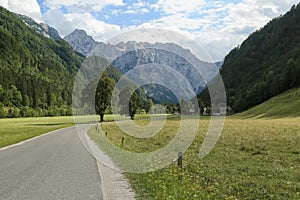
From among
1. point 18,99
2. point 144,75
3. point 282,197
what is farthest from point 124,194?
point 18,99

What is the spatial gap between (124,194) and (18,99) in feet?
589

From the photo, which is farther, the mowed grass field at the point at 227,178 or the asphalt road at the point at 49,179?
the asphalt road at the point at 49,179

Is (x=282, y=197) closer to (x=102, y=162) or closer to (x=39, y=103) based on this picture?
(x=102, y=162)

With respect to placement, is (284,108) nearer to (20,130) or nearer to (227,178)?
(20,130)

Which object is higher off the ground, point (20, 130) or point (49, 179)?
point (20, 130)

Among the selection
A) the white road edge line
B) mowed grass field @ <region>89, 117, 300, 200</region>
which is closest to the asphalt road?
the white road edge line

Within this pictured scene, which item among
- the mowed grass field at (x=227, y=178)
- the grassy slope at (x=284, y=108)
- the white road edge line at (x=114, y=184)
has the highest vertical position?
the grassy slope at (x=284, y=108)

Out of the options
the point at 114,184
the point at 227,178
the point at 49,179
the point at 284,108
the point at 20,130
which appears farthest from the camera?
the point at 284,108

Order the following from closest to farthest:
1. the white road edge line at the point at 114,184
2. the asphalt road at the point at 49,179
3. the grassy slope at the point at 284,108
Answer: the white road edge line at the point at 114,184, the asphalt road at the point at 49,179, the grassy slope at the point at 284,108

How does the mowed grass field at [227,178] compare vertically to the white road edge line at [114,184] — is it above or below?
above

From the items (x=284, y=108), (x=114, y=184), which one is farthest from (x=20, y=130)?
(x=284, y=108)

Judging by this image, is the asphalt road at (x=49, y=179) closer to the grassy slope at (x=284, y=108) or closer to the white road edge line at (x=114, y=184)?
the white road edge line at (x=114, y=184)

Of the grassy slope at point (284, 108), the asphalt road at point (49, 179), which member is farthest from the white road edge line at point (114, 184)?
the grassy slope at point (284, 108)

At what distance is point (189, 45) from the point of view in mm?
20453
